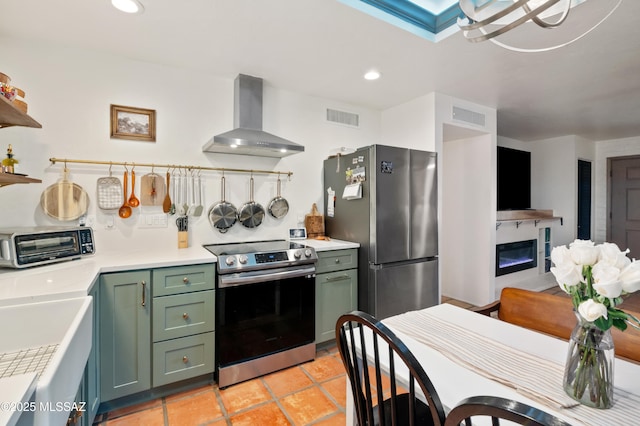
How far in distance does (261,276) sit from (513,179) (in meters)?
4.37

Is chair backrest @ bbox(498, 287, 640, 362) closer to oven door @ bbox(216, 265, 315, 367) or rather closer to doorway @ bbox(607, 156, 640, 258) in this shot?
oven door @ bbox(216, 265, 315, 367)

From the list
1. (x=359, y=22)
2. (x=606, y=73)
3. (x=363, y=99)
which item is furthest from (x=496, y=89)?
(x=359, y=22)

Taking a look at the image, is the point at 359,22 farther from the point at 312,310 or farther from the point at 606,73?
the point at 606,73

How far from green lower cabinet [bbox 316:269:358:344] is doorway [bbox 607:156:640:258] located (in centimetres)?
534

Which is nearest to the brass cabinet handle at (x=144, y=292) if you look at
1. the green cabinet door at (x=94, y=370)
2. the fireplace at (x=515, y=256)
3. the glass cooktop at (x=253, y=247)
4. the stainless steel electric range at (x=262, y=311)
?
the green cabinet door at (x=94, y=370)

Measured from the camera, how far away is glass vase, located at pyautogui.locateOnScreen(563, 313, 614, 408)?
2.64ft

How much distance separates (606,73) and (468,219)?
1.89 metres

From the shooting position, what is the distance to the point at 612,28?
204cm

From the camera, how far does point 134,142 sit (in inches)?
97.5

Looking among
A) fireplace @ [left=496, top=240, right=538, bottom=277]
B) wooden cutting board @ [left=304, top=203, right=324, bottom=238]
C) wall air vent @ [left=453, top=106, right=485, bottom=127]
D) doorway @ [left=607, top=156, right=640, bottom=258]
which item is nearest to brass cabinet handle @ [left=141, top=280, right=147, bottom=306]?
wooden cutting board @ [left=304, top=203, right=324, bottom=238]

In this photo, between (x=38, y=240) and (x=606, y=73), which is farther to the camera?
(x=606, y=73)

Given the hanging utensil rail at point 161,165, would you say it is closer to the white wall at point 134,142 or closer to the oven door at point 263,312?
the white wall at point 134,142

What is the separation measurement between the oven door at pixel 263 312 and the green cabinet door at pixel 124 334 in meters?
0.44

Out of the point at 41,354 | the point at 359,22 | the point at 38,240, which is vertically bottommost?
the point at 41,354
